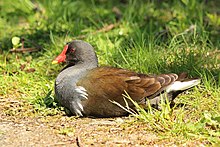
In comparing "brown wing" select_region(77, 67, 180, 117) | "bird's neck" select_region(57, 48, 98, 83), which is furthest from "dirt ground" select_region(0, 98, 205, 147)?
"bird's neck" select_region(57, 48, 98, 83)

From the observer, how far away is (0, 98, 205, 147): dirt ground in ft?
15.1

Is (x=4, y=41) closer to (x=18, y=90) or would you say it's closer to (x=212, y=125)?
(x=18, y=90)

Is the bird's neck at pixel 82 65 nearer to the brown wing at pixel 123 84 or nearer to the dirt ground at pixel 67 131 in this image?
the brown wing at pixel 123 84

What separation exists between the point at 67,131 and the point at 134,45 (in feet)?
6.75

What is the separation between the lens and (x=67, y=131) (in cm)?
481

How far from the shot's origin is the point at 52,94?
5.72 meters

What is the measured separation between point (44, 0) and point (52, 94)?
3.21m

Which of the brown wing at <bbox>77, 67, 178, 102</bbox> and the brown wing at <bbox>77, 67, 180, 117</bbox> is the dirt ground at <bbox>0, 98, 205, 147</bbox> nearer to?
the brown wing at <bbox>77, 67, 180, 117</bbox>

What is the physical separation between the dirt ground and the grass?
118 millimetres

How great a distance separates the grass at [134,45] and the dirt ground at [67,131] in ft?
0.39

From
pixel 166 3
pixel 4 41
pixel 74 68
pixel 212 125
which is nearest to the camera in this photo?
pixel 212 125

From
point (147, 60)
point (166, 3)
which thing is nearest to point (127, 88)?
point (147, 60)

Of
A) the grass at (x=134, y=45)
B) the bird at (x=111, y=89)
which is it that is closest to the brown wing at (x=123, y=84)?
the bird at (x=111, y=89)

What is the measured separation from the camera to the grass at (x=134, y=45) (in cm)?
500
